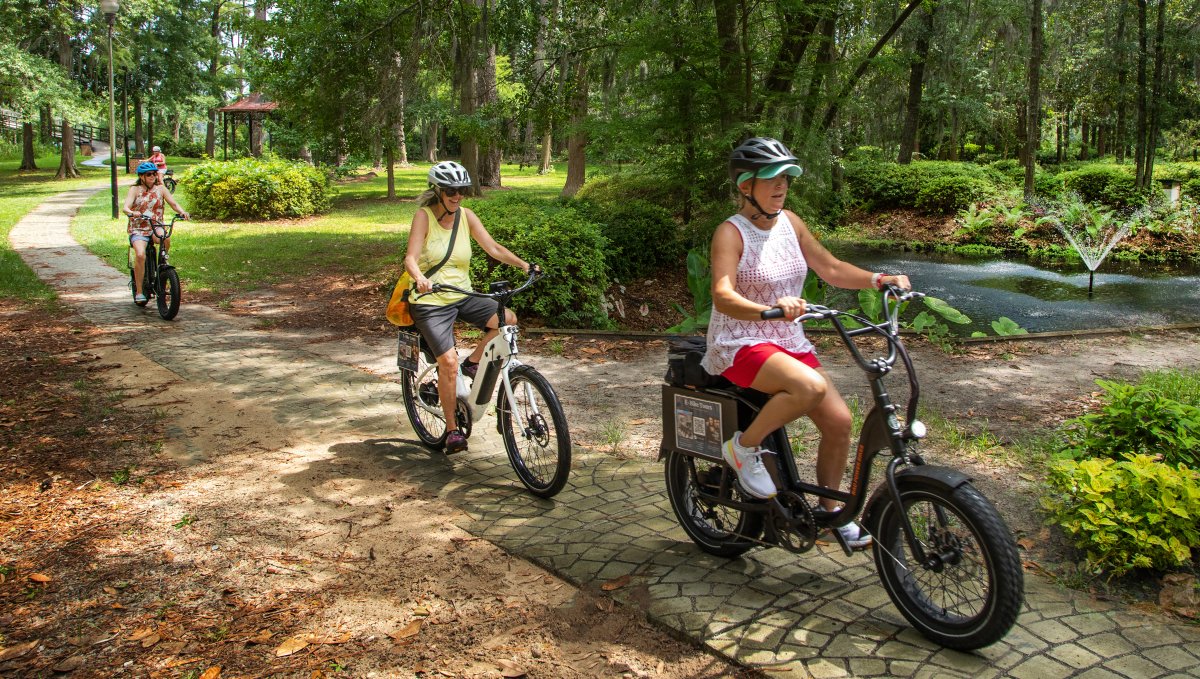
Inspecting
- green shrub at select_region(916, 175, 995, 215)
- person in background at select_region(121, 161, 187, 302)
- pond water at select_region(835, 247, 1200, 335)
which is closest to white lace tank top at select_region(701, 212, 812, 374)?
pond water at select_region(835, 247, 1200, 335)

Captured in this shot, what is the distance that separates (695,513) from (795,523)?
2.26 ft

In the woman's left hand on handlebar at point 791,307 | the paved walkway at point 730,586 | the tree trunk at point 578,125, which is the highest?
the tree trunk at point 578,125

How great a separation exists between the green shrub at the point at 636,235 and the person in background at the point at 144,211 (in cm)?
528

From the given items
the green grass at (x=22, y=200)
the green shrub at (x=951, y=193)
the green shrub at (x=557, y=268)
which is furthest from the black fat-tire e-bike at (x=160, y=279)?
the green shrub at (x=951, y=193)

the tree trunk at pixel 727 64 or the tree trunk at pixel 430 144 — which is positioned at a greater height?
the tree trunk at pixel 430 144

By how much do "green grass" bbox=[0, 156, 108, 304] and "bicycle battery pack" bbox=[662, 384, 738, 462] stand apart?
10.4 m

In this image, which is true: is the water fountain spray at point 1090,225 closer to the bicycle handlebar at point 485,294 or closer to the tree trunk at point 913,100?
the tree trunk at point 913,100

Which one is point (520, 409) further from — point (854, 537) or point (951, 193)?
point (951, 193)

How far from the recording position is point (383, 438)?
6.37m

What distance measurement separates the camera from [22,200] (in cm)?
2809

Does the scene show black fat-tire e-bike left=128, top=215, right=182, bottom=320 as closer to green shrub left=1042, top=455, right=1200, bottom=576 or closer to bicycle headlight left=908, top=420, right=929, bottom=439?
bicycle headlight left=908, top=420, right=929, bottom=439

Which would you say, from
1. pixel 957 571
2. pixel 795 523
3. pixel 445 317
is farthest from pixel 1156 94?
pixel 957 571

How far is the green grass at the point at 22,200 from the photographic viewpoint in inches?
486

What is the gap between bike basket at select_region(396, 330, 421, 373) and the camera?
237 inches
